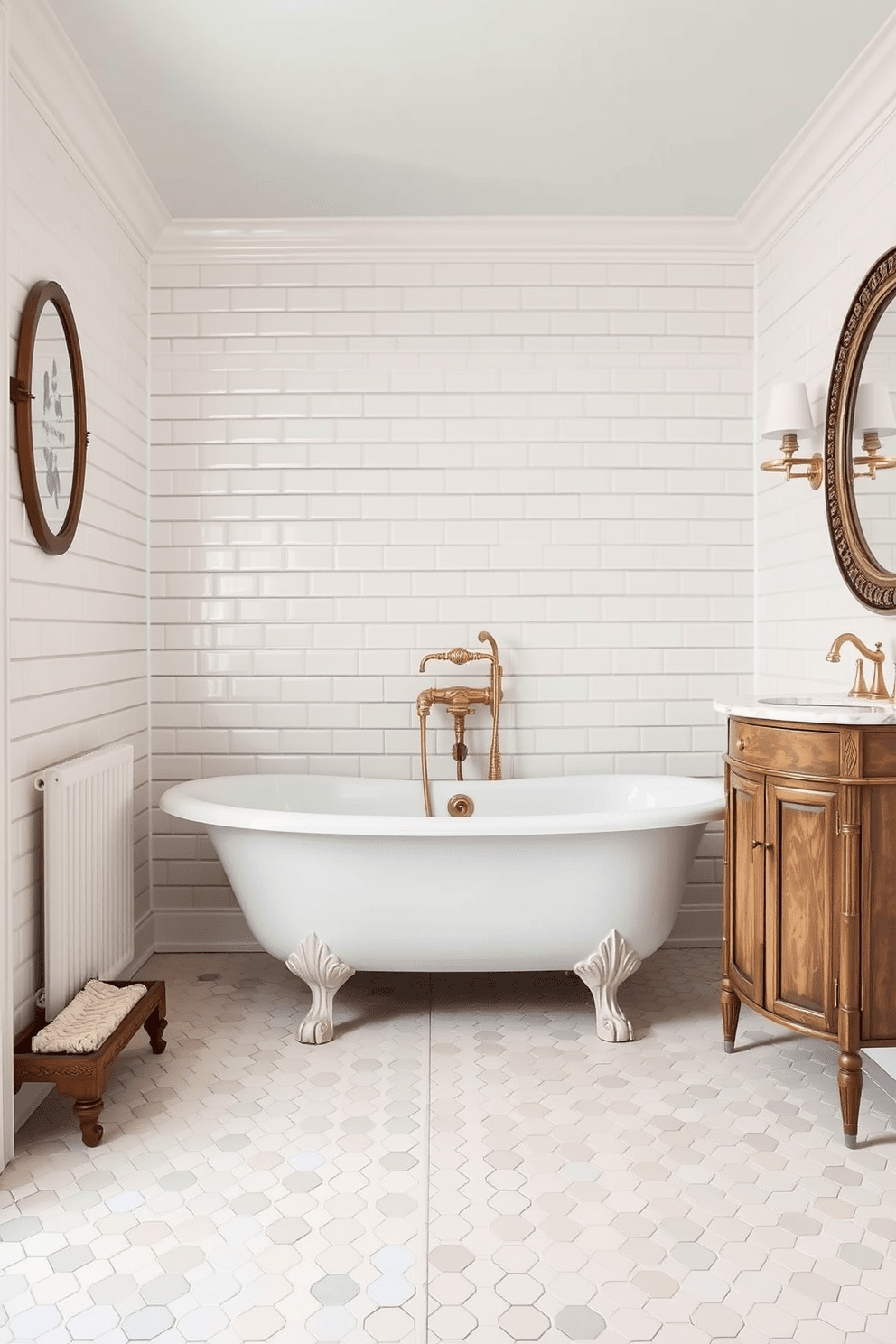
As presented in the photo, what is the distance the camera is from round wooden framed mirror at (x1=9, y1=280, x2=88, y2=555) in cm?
248

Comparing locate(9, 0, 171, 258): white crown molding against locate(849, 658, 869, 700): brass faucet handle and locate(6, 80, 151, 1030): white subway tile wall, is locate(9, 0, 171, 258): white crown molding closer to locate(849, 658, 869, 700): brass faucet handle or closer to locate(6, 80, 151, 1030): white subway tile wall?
locate(6, 80, 151, 1030): white subway tile wall

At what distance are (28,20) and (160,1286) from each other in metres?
2.92

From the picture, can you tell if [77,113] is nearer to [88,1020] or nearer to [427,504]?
[427,504]

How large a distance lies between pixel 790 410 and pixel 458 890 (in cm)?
191

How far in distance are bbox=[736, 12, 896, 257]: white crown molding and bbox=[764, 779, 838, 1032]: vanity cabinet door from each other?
6.51 feet

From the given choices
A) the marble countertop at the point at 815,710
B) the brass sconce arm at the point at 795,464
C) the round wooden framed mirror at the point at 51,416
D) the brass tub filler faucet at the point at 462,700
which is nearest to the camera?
the marble countertop at the point at 815,710

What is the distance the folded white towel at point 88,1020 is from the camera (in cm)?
236

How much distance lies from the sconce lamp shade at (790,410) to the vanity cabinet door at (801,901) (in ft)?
4.47

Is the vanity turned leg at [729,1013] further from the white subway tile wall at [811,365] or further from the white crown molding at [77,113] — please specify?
the white crown molding at [77,113]

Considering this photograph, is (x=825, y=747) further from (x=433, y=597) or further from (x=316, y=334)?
(x=316, y=334)

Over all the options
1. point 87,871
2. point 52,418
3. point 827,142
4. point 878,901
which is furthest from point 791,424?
point 87,871

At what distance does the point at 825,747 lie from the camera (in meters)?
2.36

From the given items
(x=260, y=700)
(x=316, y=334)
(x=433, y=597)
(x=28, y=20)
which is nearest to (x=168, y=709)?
(x=260, y=700)

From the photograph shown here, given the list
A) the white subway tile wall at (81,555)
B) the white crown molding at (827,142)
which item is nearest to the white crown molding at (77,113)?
the white subway tile wall at (81,555)
